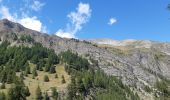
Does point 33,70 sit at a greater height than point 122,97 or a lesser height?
greater

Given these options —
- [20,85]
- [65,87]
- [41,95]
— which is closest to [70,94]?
[65,87]

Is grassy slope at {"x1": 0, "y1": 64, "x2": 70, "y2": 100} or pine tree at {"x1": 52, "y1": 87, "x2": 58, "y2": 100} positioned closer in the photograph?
pine tree at {"x1": 52, "y1": 87, "x2": 58, "y2": 100}

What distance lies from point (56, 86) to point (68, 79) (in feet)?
58.6

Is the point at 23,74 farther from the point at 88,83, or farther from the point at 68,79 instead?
the point at 88,83

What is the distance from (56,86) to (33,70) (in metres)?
25.7

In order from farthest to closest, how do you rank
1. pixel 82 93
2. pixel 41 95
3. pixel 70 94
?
pixel 82 93
pixel 70 94
pixel 41 95

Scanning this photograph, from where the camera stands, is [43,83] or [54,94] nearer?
[54,94]

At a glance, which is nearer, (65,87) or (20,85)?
(20,85)

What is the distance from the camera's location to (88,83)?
192375 millimetres

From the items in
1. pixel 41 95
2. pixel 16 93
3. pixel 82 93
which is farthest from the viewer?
pixel 82 93

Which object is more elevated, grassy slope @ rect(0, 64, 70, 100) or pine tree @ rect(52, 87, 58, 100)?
grassy slope @ rect(0, 64, 70, 100)

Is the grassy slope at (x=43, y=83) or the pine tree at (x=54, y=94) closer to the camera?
the pine tree at (x=54, y=94)

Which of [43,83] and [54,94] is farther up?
[43,83]

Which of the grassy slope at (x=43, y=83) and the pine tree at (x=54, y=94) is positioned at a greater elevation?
the grassy slope at (x=43, y=83)
